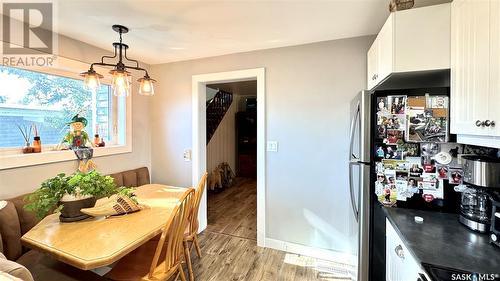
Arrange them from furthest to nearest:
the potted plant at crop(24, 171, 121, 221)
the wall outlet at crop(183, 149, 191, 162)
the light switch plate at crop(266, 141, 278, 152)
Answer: the wall outlet at crop(183, 149, 191, 162) < the light switch plate at crop(266, 141, 278, 152) < the potted plant at crop(24, 171, 121, 221)

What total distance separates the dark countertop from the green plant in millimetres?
1960

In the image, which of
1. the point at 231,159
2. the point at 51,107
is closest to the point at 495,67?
the point at 51,107

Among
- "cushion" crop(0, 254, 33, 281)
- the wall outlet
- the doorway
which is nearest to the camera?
"cushion" crop(0, 254, 33, 281)

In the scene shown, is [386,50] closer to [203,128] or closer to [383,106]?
[383,106]

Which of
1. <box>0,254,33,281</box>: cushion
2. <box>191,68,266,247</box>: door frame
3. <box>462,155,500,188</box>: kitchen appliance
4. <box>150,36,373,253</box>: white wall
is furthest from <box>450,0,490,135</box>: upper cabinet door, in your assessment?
<box>0,254,33,281</box>: cushion

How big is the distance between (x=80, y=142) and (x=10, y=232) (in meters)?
0.93

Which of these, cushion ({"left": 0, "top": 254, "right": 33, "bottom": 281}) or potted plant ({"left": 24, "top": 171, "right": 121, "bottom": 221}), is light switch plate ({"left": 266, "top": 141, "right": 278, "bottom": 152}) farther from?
cushion ({"left": 0, "top": 254, "right": 33, "bottom": 281})

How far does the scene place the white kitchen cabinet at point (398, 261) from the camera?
1.00 m

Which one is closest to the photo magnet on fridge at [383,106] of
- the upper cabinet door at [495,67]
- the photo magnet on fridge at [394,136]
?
the photo magnet on fridge at [394,136]

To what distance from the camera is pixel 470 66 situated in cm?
111

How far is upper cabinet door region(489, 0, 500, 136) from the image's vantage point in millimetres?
938

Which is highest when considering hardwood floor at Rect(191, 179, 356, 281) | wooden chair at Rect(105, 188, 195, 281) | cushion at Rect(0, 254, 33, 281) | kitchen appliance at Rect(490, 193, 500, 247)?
kitchen appliance at Rect(490, 193, 500, 247)

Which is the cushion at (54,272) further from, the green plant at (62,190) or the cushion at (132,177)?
the cushion at (132,177)

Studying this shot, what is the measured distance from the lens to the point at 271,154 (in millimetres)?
2475
